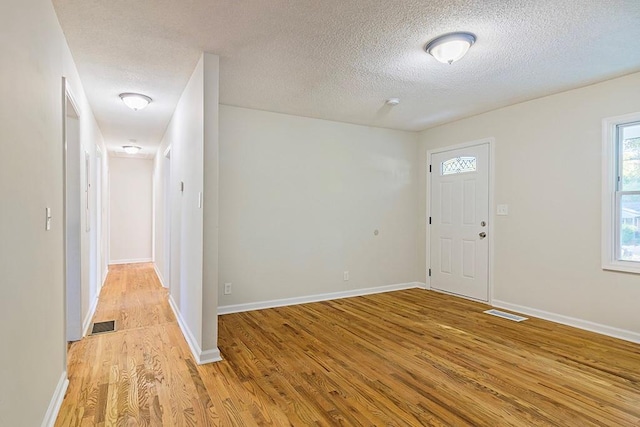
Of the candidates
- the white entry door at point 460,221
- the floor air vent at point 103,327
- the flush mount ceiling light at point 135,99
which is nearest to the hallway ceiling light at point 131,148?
the flush mount ceiling light at point 135,99

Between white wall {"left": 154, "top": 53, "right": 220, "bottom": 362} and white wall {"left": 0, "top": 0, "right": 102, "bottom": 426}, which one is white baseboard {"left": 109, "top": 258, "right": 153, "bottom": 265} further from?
white wall {"left": 0, "top": 0, "right": 102, "bottom": 426}

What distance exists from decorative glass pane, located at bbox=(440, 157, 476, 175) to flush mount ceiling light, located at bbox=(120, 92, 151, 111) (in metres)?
4.10

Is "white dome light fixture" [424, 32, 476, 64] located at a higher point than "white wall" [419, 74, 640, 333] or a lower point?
higher

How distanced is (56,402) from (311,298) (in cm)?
309

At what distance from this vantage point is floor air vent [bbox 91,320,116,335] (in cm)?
360

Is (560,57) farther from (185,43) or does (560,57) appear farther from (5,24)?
(5,24)

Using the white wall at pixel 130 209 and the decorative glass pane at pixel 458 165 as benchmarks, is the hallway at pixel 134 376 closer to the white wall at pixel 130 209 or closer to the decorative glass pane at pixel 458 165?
the decorative glass pane at pixel 458 165

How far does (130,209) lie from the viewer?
8.45 m

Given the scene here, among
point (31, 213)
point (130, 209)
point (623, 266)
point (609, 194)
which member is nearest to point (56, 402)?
point (31, 213)

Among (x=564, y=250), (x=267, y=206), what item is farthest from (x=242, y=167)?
(x=564, y=250)

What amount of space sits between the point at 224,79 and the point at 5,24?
2261 mm

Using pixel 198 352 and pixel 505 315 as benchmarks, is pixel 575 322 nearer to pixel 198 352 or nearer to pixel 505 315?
pixel 505 315

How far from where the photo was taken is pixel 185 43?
274 cm

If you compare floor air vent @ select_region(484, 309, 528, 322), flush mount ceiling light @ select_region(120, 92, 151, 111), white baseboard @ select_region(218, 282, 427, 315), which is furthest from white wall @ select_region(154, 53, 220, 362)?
floor air vent @ select_region(484, 309, 528, 322)
